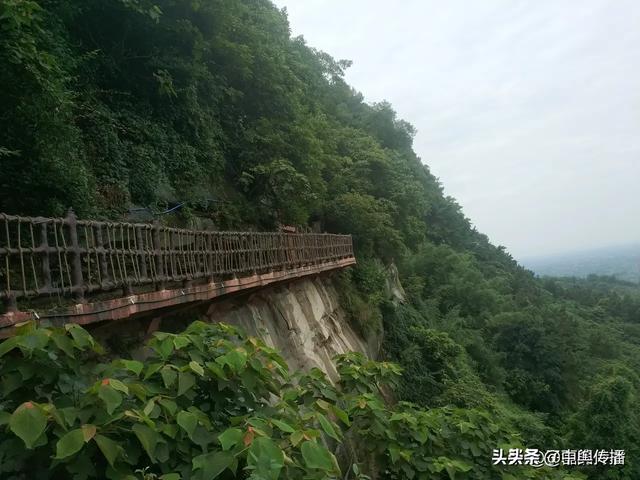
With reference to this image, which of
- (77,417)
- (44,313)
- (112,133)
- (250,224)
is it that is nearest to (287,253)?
(250,224)

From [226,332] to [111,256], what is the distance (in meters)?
2.06

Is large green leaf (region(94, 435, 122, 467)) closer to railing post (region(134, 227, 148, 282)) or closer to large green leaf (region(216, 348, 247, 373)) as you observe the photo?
large green leaf (region(216, 348, 247, 373))

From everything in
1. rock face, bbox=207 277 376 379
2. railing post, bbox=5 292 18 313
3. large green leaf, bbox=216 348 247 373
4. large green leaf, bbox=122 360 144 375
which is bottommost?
rock face, bbox=207 277 376 379

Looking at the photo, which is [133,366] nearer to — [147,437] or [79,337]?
[79,337]

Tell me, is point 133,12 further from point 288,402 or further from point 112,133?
point 288,402

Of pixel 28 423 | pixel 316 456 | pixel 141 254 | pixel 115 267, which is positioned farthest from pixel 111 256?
pixel 316 456

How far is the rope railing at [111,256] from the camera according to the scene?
13.0 ft

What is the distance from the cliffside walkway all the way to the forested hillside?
755 mm

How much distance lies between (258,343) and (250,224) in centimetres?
1068

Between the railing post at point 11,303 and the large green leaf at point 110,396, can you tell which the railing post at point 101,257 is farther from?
the large green leaf at point 110,396

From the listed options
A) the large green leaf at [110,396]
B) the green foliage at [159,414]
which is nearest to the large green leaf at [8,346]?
the green foliage at [159,414]

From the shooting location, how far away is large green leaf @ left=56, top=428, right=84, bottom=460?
208 centimetres

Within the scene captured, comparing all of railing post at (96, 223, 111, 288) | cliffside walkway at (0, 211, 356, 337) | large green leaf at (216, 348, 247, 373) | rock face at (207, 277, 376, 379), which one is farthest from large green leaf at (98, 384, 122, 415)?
rock face at (207, 277, 376, 379)

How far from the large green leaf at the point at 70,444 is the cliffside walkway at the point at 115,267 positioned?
5.42 ft
